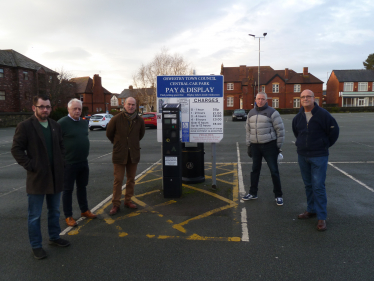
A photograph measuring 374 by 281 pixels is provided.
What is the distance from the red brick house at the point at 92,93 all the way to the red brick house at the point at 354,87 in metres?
54.6

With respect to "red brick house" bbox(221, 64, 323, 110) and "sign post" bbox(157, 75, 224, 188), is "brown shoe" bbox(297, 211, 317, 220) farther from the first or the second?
"red brick house" bbox(221, 64, 323, 110)

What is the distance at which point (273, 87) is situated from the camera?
61562 millimetres

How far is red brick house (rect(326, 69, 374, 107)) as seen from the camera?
65.7 metres

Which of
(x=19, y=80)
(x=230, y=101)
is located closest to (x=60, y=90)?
(x=19, y=80)

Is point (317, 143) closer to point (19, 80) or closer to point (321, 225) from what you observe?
point (321, 225)

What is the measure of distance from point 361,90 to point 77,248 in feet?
248

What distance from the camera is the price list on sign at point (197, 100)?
651cm

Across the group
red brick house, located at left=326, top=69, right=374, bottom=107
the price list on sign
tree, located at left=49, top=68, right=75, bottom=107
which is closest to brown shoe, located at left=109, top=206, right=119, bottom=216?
the price list on sign

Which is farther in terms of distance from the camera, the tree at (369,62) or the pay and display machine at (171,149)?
the tree at (369,62)

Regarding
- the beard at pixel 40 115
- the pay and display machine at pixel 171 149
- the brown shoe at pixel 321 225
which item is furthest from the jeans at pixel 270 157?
the beard at pixel 40 115

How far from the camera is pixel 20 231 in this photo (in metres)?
4.45

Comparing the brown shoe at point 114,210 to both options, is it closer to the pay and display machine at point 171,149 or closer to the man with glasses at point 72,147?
the man with glasses at point 72,147

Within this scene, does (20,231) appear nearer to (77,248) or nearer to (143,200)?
(77,248)

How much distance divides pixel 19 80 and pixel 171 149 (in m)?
42.0
